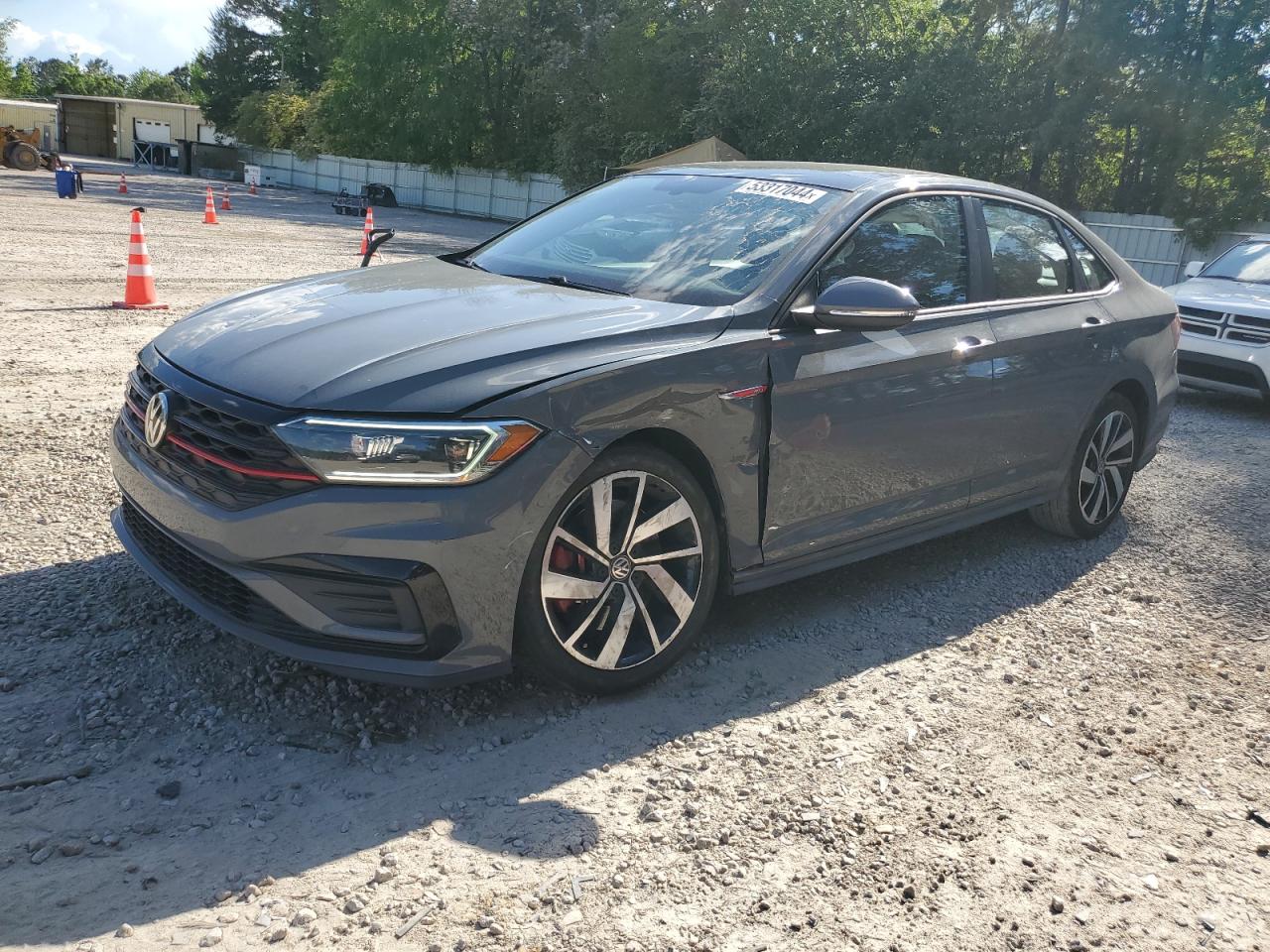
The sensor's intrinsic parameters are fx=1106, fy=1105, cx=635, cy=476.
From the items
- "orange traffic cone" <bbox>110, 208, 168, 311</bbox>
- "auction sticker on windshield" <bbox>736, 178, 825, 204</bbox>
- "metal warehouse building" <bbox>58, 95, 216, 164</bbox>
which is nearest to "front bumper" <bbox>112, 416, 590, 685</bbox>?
"auction sticker on windshield" <bbox>736, 178, 825, 204</bbox>

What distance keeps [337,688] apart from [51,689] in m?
0.81

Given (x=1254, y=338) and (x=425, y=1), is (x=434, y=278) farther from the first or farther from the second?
(x=425, y=1)

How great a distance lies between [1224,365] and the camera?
30.8 ft

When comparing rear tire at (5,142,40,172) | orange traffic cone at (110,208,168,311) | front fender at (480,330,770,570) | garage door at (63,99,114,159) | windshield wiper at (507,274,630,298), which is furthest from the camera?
garage door at (63,99,114,159)

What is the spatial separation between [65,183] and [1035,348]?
31.5m

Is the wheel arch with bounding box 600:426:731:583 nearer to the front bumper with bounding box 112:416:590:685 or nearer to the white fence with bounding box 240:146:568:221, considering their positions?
the front bumper with bounding box 112:416:590:685

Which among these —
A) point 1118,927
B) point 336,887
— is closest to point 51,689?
point 336,887

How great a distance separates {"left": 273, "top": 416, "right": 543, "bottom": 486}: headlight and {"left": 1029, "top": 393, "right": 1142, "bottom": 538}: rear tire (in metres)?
3.29

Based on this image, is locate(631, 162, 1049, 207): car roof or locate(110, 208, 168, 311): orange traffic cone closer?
locate(631, 162, 1049, 207): car roof

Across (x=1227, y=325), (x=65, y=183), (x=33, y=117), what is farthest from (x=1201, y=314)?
(x=33, y=117)

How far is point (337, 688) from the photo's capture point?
3.38m

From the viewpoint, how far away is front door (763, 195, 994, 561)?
3.72 m

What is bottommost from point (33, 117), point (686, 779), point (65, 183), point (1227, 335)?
point (686, 779)

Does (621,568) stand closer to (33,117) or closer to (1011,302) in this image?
(1011,302)
